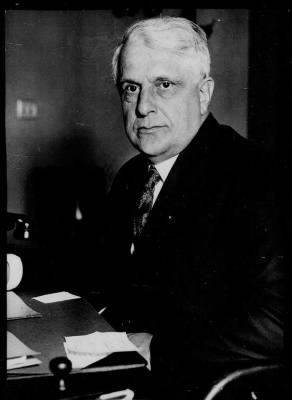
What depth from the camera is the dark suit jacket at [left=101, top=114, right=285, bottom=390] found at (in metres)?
1.56

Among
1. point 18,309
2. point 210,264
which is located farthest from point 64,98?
point 210,264

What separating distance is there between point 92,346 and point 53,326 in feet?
0.85

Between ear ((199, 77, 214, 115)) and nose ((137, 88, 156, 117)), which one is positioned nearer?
nose ((137, 88, 156, 117))

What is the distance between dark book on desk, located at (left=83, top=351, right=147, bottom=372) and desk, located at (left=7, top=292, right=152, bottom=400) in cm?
1

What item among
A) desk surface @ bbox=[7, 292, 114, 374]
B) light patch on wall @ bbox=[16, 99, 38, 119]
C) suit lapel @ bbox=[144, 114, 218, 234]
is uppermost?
light patch on wall @ bbox=[16, 99, 38, 119]

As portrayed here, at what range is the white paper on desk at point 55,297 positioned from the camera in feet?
6.78

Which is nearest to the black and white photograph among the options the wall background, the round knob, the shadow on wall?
the round knob

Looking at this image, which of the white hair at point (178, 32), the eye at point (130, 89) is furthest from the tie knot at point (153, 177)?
the white hair at point (178, 32)

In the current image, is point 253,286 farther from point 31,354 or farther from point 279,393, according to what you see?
point 31,354

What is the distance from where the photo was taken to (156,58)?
2.05 metres

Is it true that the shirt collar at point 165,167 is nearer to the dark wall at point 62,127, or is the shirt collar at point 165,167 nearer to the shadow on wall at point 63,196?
the shadow on wall at point 63,196

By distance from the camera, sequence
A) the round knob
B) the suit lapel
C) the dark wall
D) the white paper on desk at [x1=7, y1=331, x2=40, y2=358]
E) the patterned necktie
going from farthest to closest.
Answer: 1. the dark wall
2. the patterned necktie
3. the suit lapel
4. the white paper on desk at [x1=7, y1=331, x2=40, y2=358]
5. the round knob

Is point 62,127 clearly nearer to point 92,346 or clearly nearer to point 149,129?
point 149,129

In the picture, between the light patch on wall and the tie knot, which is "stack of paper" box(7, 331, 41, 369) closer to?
the tie knot
